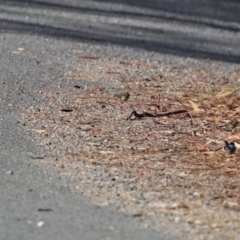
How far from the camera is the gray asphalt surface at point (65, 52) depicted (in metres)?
4.82

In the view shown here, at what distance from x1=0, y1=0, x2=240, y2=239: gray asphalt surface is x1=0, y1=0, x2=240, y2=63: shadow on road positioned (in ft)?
0.05

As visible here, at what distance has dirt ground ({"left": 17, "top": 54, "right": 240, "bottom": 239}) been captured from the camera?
202 inches

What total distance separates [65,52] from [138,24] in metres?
3.04

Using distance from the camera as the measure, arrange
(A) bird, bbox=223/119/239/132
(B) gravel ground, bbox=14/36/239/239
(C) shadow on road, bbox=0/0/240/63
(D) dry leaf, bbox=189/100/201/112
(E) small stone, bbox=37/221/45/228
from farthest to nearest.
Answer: (C) shadow on road, bbox=0/0/240/63 → (D) dry leaf, bbox=189/100/201/112 → (A) bird, bbox=223/119/239/132 → (B) gravel ground, bbox=14/36/239/239 → (E) small stone, bbox=37/221/45/228

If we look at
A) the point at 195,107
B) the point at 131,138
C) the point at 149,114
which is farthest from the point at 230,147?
the point at 195,107

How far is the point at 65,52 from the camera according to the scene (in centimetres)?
1073

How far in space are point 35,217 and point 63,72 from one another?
15.2ft

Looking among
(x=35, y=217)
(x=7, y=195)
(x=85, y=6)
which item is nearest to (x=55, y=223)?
(x=35, y=217)

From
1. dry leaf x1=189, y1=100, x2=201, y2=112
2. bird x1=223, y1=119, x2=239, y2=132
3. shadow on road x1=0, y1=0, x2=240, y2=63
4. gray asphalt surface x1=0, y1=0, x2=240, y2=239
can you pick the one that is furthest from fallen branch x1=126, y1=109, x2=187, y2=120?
shadow on road x1=0, y1=0, x2=240, y2=63

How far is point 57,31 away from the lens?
12.4 m

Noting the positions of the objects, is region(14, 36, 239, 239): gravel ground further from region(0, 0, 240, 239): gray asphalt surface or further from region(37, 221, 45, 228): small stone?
region(37, 221, 45, 228): small stone

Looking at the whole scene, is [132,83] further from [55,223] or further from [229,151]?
[55,223]

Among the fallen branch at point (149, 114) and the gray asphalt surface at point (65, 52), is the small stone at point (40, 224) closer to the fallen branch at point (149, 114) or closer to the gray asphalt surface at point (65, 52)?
the gray asphalt surface at point (65, 52)

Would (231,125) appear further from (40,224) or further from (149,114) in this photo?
(40,224)
